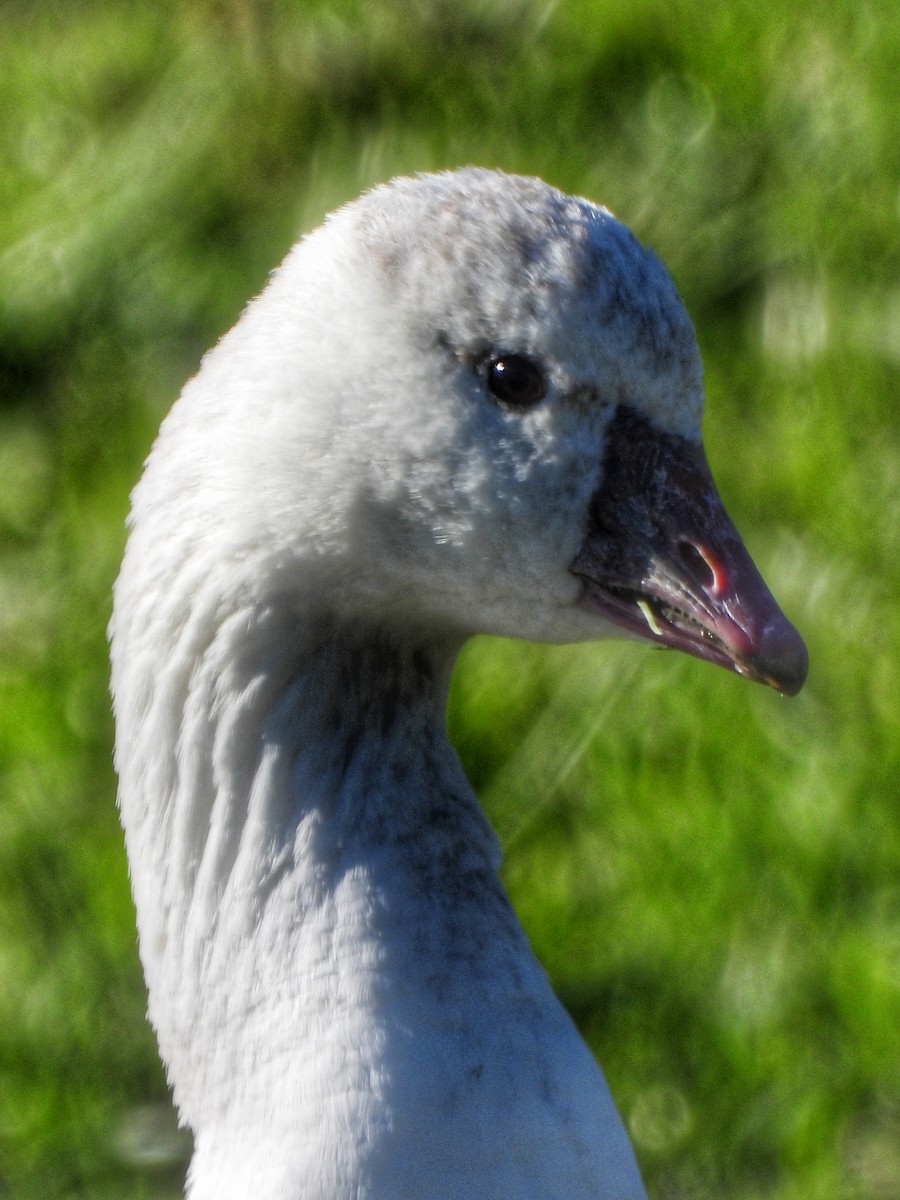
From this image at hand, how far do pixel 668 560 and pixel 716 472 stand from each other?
1619 millimetres

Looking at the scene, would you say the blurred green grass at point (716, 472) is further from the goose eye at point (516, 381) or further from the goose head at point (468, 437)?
the goose eye at point (516, 381)

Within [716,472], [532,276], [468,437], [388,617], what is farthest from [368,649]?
[716,472]

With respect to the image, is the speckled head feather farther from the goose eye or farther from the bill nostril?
the bill nostril

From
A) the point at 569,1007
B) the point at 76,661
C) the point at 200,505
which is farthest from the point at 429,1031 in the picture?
the point at 76,661

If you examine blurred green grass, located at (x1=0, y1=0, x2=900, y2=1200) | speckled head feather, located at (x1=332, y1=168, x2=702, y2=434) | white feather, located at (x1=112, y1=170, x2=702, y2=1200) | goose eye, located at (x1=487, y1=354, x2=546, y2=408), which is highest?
speckled head feather, located at (x1=332, y1=168, x2=702, y2=434)

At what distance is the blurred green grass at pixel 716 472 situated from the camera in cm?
246

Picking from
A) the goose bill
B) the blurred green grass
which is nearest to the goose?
the goose bill

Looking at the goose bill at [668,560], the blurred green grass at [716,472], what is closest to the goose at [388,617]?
the goose bill at [668,560]

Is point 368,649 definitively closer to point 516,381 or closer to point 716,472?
point 516,381

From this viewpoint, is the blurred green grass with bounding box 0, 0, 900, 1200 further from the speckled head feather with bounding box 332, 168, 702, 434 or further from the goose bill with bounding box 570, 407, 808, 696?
the speckled head feather with bounding box 332, 168, 702, 434

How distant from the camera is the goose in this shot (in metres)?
1.38

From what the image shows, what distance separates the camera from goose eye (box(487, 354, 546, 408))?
4.54 feet

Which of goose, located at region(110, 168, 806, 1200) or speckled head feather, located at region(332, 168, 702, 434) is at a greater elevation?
speckled head feather, located at region(332, 168, 702, 434)

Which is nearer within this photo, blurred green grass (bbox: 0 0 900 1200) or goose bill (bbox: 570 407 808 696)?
goose bill (bbox: 570 407 808 696)
